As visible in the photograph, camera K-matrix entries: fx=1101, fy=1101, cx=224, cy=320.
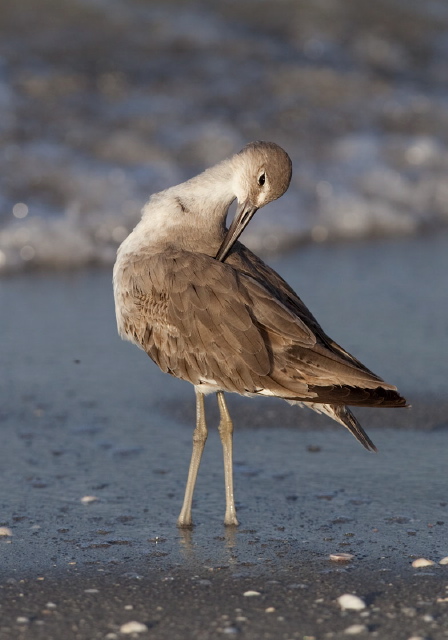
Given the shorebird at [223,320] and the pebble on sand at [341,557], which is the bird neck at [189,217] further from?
the pebble on sand at [341,557]

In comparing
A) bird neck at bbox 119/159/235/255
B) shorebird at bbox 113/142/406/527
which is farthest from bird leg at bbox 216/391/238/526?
bird neck at bbox 119/159/235/255

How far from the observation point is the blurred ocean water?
8.42 metres

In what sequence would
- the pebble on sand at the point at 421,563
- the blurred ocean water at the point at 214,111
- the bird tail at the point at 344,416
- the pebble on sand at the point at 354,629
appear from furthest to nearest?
1. the blurred ocean water at the point at 214,111
2. the bird tail at the point at 344,416
3. the pebble on sand at the point at 421,563
4. the pebble on sand at the point at 354,629

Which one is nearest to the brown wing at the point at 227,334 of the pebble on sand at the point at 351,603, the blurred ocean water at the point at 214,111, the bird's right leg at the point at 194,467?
the bird's right leg at the point at 194,467

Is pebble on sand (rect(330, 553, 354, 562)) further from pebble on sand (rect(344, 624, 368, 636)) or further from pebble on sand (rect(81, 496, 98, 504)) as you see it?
pebble on sand (rect(81, 496, 98, 504))

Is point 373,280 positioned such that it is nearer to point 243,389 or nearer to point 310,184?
point 310,184

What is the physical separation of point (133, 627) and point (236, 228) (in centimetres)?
192

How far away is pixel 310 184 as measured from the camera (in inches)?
359

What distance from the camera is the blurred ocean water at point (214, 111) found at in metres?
8.42

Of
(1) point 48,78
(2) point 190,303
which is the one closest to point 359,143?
(1) point 48,78

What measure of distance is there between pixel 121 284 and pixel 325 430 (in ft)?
4.04

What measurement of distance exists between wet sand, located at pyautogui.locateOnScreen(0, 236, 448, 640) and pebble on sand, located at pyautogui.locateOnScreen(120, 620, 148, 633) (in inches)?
A: 0.9

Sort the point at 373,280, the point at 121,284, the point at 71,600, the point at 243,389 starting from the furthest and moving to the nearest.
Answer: the point at 373,280 → the point at 121,284 → the point at 243,389 → the point at 71,600

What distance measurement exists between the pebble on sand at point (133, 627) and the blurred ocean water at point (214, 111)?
15.3ft
